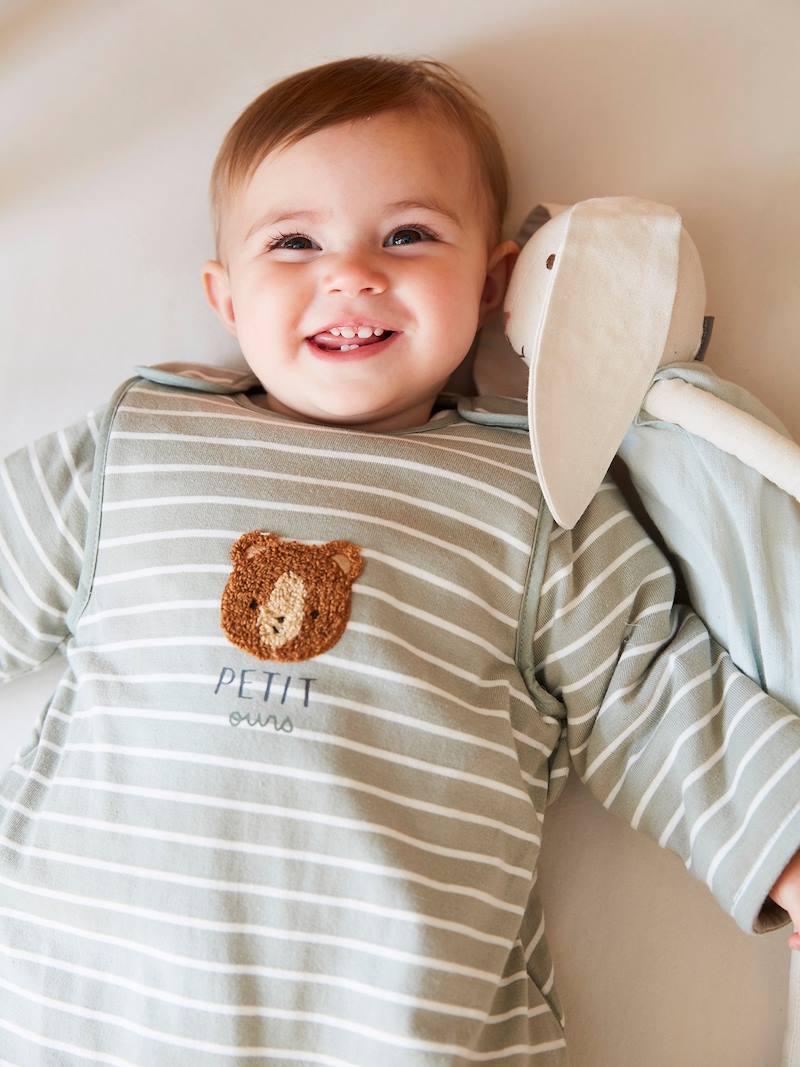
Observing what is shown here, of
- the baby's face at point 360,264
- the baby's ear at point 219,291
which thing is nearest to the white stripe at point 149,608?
the baby's face at point 360,264

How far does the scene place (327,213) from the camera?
0.94 metres

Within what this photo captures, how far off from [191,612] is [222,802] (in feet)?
0.56

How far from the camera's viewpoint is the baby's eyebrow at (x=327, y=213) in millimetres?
950

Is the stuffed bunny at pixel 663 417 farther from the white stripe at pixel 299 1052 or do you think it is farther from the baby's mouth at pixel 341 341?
the white stripe at pixel 299 1052

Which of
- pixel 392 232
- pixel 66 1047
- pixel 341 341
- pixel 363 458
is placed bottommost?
pixel 66 1047

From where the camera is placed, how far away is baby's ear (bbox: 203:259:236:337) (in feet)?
3.48

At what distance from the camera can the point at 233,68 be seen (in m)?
1.15

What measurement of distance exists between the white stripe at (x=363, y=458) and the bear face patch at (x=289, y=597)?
0.10 m

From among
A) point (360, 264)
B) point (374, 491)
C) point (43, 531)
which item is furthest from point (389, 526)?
point (43, 531)

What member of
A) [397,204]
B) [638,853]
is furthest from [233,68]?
[638,853]

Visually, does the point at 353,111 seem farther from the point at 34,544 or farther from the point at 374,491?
the point at 34,544

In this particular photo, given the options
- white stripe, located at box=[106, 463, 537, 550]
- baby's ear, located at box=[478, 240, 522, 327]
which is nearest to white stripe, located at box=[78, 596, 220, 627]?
white stripe, located at box=[106, 463, 537, 550]

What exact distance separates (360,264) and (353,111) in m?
0.16

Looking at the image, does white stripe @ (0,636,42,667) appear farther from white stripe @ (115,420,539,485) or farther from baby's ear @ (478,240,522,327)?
baby's ear @ (478,240,522,327)
